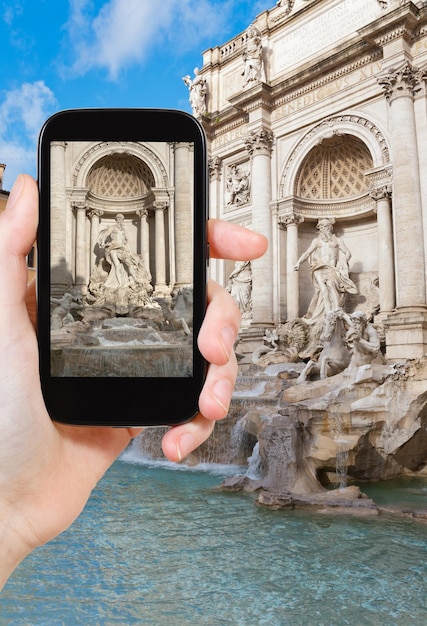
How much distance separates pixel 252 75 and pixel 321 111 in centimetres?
263

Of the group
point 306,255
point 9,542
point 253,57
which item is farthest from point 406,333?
point 9,542

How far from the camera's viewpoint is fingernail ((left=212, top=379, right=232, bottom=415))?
1447mm

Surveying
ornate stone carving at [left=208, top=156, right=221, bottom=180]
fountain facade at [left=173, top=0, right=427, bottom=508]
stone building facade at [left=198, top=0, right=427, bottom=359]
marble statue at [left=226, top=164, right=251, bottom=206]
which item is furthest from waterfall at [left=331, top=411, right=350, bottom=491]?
ornate stone carving at [left=208, top=156, right=221, bottom=180]

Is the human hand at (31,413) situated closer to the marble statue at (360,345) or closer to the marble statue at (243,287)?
the marble statue at (360,345)

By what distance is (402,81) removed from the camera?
12.3 m

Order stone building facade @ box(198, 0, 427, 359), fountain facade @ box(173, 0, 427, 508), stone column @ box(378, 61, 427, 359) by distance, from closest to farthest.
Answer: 1. fountain facade @ box(173, 0, 427, 508)
2. stone column @ box(378, 61, 427, 359)
3. stone building facade @ box(198, 0, 427, 359)

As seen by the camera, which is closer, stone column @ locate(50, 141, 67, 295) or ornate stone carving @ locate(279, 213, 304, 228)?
stone column @ locate(50, 141, 67, 295)

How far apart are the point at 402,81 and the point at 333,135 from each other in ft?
7.86

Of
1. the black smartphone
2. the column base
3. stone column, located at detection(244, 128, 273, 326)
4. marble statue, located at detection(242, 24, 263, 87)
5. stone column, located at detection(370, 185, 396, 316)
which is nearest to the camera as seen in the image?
the black smartphone

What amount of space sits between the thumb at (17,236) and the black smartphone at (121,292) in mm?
85

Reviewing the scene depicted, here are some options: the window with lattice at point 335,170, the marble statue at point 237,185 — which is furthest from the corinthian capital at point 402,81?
the marble statue at point 237,185

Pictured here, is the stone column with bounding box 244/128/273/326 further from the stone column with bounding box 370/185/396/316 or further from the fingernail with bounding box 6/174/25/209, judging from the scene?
the fingernail with bounding box 6/174/25/209

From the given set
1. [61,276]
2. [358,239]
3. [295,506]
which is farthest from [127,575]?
[358,239]

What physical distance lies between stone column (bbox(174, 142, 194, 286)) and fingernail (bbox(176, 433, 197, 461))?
43cm
